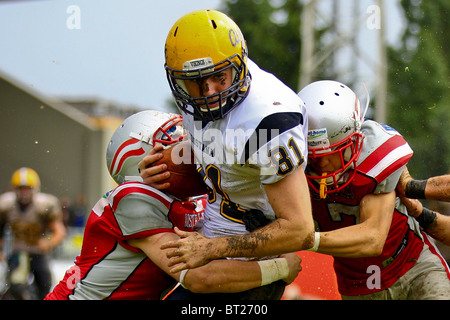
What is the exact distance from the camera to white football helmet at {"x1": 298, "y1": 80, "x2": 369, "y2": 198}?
278 cm

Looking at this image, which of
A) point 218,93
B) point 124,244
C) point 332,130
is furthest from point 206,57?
point 124,244

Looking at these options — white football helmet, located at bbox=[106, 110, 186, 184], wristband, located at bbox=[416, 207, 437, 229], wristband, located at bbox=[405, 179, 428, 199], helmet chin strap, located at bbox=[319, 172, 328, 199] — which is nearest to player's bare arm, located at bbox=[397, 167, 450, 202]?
wristband, located at bbox=[405, 179, 428, 199]

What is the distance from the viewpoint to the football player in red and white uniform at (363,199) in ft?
9.14

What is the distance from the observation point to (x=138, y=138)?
9.73 ft

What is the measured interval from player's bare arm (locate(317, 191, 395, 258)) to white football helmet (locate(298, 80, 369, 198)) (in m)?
0.16

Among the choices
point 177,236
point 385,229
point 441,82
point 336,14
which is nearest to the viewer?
point 177,236

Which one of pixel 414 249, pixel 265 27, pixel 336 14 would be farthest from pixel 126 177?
pixel 265 27

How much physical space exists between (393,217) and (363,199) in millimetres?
308

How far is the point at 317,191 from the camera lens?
291 centimetres

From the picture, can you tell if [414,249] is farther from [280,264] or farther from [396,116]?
[396,116]

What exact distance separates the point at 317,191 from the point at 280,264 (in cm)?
43

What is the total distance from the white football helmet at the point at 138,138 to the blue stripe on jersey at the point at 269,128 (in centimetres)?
59

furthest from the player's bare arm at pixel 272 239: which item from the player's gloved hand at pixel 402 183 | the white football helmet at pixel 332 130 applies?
the player's gloved hand at pixel 402 183

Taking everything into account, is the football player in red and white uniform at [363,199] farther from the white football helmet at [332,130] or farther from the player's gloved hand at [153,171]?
the player's gloved hand at [153,171]
